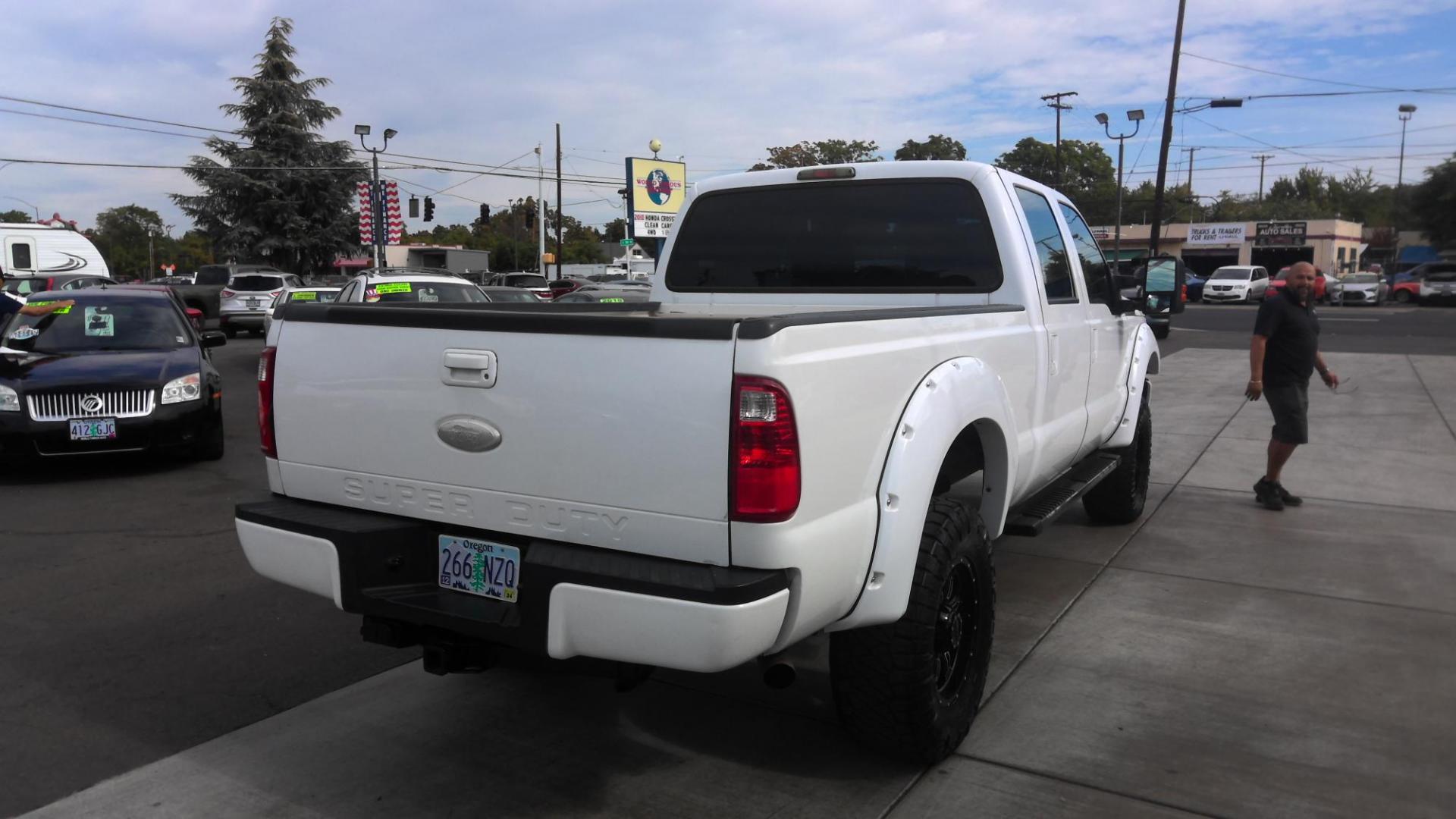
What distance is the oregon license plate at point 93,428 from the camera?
7.87 m

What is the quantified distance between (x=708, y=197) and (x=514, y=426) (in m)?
2.48

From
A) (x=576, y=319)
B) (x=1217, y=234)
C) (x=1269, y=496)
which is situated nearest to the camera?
(x=576, y=319)

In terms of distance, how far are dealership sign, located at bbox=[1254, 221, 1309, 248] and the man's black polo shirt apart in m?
61.1

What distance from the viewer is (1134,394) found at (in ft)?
20.4

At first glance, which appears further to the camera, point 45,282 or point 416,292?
point 45,282

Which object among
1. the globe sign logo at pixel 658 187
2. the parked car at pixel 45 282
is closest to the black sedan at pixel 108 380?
the parked car at pixel 45 282

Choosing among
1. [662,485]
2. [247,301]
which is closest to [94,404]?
[662,485]

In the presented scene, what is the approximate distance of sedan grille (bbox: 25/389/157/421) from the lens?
7.84 m

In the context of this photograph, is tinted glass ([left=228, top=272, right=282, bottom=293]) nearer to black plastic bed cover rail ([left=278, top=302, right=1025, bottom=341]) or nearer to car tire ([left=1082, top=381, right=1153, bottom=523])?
car tire ([left=1082, top=381, right=1153, bottom=523])

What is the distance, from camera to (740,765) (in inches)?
140

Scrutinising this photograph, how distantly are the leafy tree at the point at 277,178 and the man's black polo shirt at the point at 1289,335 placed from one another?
151ft

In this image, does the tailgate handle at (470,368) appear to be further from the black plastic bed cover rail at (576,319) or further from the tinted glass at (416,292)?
the tinted glass at (416,292)

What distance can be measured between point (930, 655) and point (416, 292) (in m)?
10.8

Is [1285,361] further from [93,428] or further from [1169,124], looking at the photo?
[1169,124]
